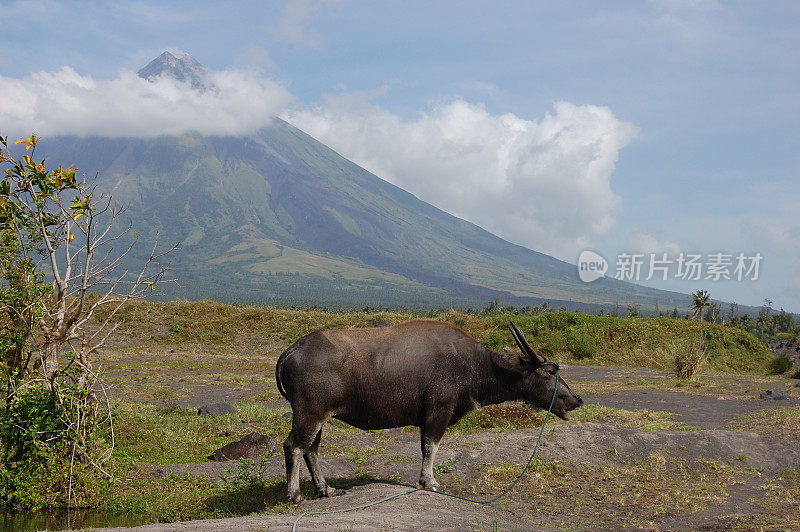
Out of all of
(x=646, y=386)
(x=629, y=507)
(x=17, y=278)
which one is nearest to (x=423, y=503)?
(x=629, y=507)

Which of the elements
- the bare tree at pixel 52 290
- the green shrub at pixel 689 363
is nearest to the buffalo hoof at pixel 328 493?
the bare tree at pixel 52 290

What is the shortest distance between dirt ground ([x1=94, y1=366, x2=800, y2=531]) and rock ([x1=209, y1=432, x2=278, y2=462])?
72 centimetres

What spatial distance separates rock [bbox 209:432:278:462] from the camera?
11.7 meters

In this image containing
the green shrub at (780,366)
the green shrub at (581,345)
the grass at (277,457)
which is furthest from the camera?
the green shrub at (581,345)

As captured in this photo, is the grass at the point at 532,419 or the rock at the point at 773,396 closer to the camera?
the grass at the point at 532,419

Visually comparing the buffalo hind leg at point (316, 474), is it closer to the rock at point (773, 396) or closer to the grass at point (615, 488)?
the grass at point (615, 488)

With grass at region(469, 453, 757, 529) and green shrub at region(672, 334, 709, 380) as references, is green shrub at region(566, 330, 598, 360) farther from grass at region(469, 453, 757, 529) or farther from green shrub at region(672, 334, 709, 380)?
grass at region(469, 453, 757, 529)

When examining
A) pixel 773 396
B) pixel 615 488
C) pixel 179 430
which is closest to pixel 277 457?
pixel 179 430

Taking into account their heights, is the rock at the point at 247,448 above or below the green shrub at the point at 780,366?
below

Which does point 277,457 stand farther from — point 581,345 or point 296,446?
point 581,345

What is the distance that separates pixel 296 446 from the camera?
338 inches

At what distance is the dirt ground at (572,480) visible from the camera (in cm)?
789

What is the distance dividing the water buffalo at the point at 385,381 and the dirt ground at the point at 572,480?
0.83 metres

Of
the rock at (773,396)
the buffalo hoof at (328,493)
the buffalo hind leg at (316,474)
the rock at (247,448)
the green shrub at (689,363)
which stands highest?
the green shrub at (689,363)
